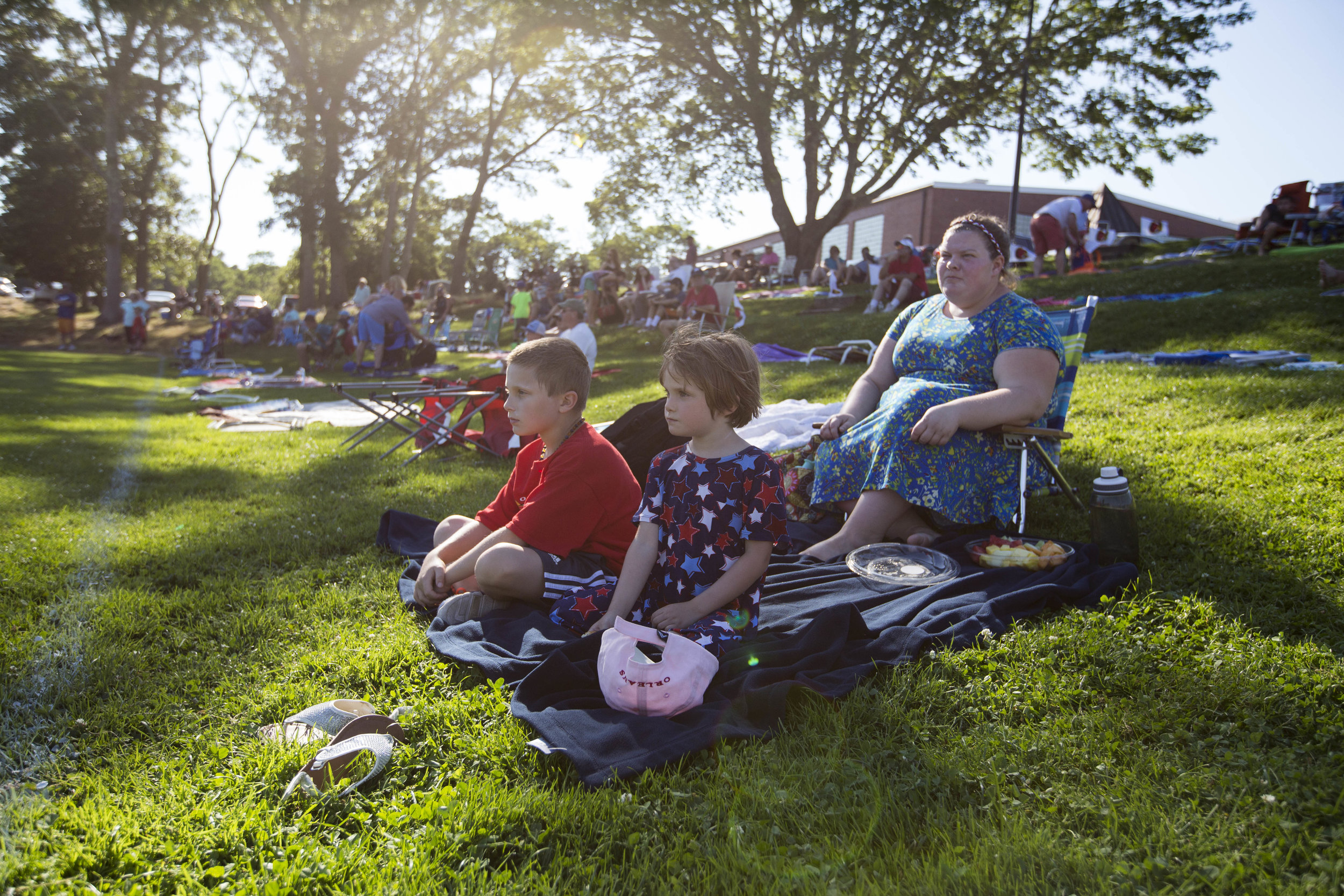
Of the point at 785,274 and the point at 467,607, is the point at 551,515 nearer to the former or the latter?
the point at 467,607

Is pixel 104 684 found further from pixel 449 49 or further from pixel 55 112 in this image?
pixel 55 112

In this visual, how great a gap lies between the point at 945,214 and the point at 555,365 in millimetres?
39212

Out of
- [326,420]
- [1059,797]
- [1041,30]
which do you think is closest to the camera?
[1059,797]

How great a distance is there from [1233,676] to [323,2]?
2754cm

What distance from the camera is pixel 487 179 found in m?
29.8

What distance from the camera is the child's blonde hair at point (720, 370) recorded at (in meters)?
2.59

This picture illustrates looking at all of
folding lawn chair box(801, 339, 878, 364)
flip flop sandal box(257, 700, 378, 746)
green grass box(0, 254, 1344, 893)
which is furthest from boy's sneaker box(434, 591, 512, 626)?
folding lawn chair box(801, 339, 878, 364)

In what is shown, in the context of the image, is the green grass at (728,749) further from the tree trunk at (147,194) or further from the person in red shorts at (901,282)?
the tree trunk at (147,194)

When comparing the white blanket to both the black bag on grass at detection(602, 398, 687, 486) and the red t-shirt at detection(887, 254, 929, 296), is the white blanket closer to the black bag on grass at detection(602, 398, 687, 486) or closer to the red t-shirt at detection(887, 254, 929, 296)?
the black bag on grass at detection(602, 398, 687, 486)

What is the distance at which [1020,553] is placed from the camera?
3322mm

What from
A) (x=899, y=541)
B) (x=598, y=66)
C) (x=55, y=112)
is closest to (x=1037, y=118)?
(x=598, y=66)

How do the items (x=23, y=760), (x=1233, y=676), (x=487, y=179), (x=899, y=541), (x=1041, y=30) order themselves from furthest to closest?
(x=487, y=179) → (x=1041, y=30) → (x=899, y=541) → (x=1233, y=676) → (x=23, y=760)

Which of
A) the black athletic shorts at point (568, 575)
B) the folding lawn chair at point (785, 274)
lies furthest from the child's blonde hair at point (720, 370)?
the folding lawn chair at point (785, 274)

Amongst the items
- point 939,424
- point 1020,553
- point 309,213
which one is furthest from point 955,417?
point 309,213
